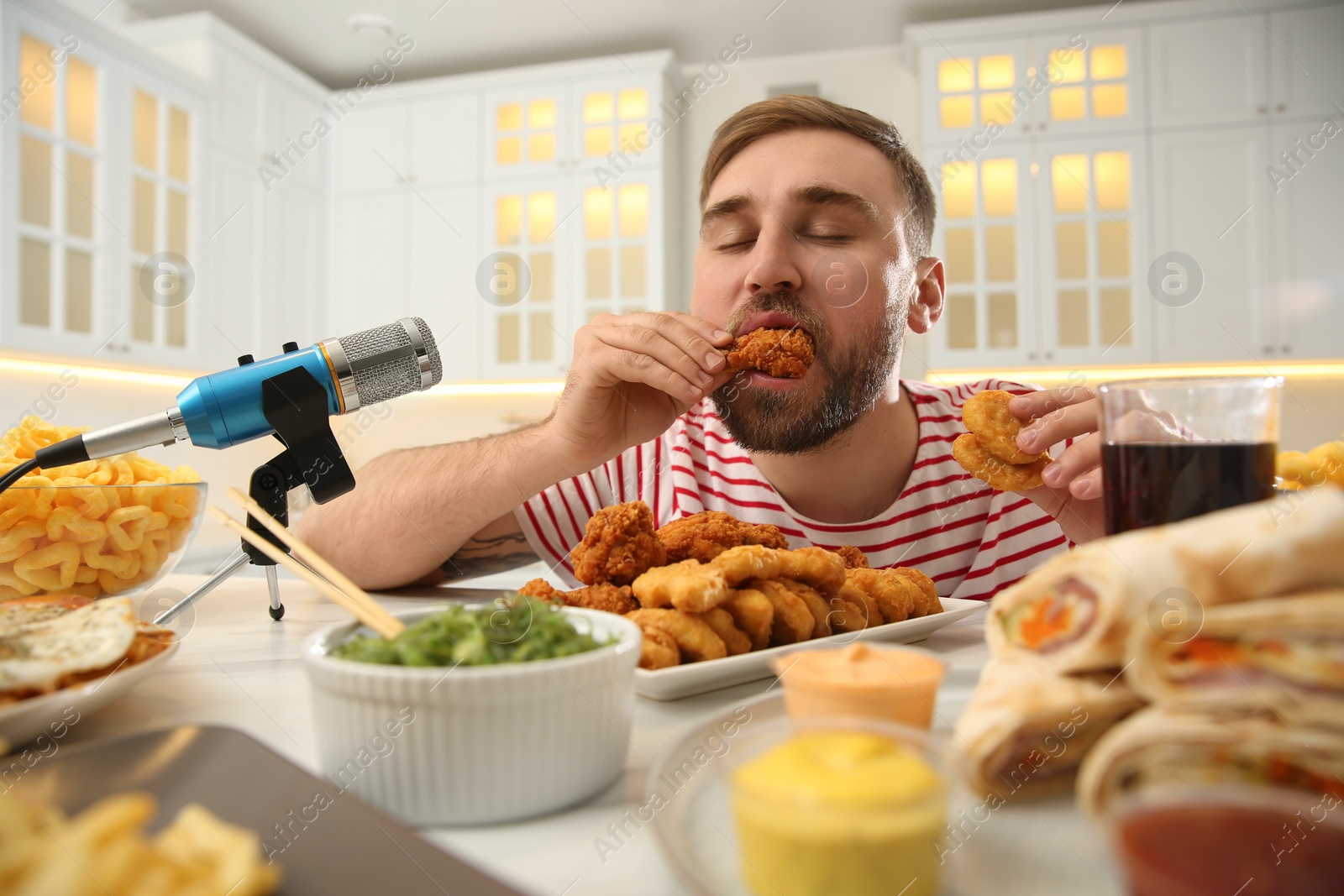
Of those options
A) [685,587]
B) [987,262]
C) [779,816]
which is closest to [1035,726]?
[779,816]

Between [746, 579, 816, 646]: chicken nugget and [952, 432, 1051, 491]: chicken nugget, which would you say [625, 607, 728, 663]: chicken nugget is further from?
[952, 432, 1051, 491]: chicken nugget

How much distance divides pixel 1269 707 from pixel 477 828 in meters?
0.56

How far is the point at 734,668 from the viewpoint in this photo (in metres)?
0.93

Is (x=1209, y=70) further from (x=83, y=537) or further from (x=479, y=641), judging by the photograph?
(x=83, y=537)

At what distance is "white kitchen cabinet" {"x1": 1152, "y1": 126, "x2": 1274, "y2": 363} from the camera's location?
4062mm

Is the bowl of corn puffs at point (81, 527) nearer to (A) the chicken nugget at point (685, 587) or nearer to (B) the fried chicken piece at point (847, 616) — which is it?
(A) the chicken nugget at point (685, 587)

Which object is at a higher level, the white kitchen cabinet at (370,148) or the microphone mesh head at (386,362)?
the white kitchen cabinet at (370,148)

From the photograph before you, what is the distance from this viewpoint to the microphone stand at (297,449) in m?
1.23

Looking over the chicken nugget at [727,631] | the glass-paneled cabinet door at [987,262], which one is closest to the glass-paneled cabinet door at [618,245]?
the glass-paneled cabinet door at [987,262]

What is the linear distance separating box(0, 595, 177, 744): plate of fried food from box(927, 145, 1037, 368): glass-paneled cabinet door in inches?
163

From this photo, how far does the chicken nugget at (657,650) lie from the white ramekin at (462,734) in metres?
0.23

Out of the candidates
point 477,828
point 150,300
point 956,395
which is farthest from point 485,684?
point 150,300

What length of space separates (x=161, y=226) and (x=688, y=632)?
14.4ft

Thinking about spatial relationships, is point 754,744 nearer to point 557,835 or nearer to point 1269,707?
point 557,835
